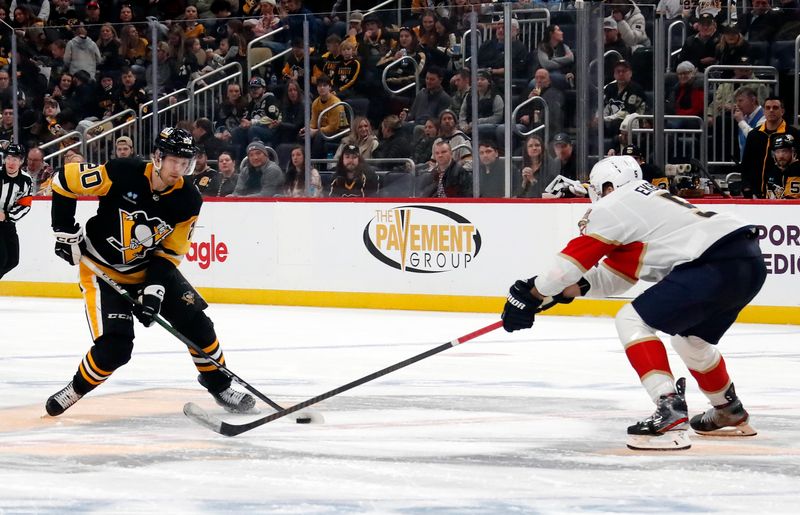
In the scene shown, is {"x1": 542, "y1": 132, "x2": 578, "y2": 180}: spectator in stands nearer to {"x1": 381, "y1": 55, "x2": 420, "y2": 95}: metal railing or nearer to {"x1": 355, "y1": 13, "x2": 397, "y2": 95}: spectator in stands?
{"x1": 381, "y1": 55, "x2": 420, "y2": 95}: metal railing

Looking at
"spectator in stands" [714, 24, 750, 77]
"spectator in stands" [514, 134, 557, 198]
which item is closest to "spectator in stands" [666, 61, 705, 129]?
"spectator in stands" [714, 24, 750, 77]

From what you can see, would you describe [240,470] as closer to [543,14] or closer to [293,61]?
[543,14]

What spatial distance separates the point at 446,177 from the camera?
11672mm

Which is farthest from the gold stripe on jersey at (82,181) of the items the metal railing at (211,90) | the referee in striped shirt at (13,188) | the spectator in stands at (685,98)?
the metal railing at (211,90)

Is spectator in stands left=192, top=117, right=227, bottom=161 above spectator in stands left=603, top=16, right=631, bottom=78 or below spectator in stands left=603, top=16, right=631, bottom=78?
below

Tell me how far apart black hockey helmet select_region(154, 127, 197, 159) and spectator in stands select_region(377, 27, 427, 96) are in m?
5.78

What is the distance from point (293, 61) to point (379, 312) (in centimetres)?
224

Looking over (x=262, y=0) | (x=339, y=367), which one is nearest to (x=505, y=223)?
(x=339, y=367)

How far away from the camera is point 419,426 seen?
588 centimetres

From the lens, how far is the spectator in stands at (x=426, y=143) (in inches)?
457

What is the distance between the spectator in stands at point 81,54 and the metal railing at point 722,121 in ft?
18.2

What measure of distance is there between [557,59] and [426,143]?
1.25 m

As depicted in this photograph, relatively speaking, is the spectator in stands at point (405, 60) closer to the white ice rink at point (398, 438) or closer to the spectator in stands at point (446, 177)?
the spectator in stands at point (446, 177)

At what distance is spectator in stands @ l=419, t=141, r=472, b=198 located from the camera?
1160 cm
